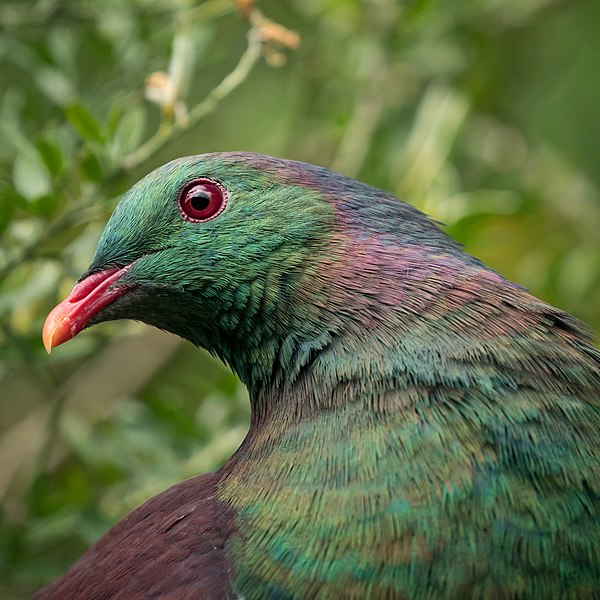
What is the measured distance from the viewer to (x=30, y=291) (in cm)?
285

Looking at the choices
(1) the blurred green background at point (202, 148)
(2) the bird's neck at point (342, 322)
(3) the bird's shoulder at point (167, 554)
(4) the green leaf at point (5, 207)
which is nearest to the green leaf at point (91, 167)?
(1) the blurred green background at point (202, 148)

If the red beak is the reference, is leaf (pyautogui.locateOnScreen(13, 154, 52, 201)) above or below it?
above

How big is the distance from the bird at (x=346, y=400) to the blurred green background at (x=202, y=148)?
53cm

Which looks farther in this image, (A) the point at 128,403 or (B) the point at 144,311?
(A) the point at 128,403

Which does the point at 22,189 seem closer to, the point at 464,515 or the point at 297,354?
the point at 297,354

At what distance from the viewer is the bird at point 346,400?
5.93 feet

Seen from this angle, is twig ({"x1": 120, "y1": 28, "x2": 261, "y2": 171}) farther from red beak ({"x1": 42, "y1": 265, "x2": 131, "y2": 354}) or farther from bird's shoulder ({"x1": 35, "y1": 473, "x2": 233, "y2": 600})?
bird's shoulder ({"x1": 35, "y1": 473, "x2": 233, "y2": 600})

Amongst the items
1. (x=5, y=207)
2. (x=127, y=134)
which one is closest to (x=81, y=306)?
(x=5, y=207)

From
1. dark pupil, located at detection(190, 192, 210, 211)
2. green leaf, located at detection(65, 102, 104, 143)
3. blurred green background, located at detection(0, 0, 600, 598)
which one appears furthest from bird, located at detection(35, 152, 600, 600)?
blurred green background, located at detection(0, 0, 600, 598)

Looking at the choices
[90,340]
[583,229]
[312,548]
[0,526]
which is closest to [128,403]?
[90,340]

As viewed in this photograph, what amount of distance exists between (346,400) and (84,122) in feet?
3.41

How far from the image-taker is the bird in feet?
5.93

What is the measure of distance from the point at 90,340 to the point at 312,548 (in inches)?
57.9

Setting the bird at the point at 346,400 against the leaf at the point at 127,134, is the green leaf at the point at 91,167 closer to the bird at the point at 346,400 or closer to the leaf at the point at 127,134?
the leaf at the point at 127,134
